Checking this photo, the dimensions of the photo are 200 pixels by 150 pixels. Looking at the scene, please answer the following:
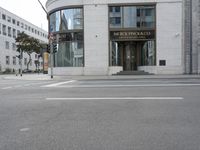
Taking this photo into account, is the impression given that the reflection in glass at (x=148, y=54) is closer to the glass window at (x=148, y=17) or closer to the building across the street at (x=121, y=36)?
the building across the street at (x=121, y=36)

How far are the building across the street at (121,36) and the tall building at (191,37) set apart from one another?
0.47m

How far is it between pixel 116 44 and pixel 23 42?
149 ft

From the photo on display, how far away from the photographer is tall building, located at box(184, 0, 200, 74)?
29.5m

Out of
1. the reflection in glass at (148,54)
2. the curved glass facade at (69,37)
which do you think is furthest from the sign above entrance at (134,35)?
the curved glass facade at (69,37)

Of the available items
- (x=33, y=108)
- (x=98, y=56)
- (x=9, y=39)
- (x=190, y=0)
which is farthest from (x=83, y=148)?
(x=9, y=39)

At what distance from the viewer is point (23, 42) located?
71625 mm

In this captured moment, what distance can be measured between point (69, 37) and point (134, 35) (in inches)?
287

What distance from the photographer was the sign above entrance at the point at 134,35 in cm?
3044

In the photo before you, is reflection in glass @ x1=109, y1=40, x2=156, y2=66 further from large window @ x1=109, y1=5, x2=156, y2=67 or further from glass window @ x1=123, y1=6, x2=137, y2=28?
glass window @ x1=123, y1=6, x2=137, y2=28

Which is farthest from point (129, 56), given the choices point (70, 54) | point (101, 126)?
point (101, 126)

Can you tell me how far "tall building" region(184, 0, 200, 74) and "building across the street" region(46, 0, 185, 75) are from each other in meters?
0.47

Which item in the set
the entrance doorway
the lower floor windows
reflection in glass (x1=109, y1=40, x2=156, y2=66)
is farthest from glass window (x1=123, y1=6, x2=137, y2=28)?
the entrance doorway

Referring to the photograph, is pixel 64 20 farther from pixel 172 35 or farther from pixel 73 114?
pixel 73 114

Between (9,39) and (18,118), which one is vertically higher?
(9,39)
